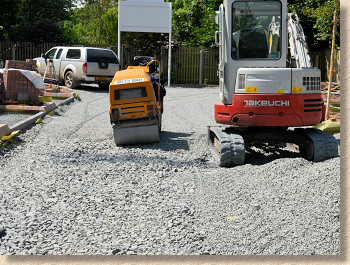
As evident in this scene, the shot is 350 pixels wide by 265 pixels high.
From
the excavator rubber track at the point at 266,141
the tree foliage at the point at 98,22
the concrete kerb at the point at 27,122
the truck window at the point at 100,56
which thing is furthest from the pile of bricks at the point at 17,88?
the tree foliage at the point at 98,22

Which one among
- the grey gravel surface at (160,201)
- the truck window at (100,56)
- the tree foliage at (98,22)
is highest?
the tree foliage at (98,22)

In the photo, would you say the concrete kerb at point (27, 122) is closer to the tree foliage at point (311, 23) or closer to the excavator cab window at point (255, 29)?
the excavator cab window at point (255, 29)

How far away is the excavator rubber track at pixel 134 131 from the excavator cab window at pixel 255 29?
2.08m

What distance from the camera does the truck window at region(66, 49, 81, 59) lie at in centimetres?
2224

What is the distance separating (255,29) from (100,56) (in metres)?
14.2

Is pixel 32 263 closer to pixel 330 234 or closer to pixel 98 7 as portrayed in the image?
pixel 330 234

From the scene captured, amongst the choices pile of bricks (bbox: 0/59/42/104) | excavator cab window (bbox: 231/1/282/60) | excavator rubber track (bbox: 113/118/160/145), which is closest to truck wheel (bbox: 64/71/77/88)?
pile of bricks (bbox: 0/59/42/104)

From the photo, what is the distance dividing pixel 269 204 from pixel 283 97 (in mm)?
2625

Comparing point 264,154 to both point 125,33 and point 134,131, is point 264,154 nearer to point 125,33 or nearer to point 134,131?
point 134,131

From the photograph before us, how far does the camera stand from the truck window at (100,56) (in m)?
21.7

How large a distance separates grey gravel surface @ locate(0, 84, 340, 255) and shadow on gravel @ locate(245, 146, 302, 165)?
0.02 metres

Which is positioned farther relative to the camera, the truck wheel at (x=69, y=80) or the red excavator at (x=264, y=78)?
the truck wheel at (x=69, y=80)

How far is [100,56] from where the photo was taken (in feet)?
72.2

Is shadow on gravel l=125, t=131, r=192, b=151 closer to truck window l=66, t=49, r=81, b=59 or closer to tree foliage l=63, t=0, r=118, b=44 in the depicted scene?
truck window l=66, t=49, r=81, b=59
